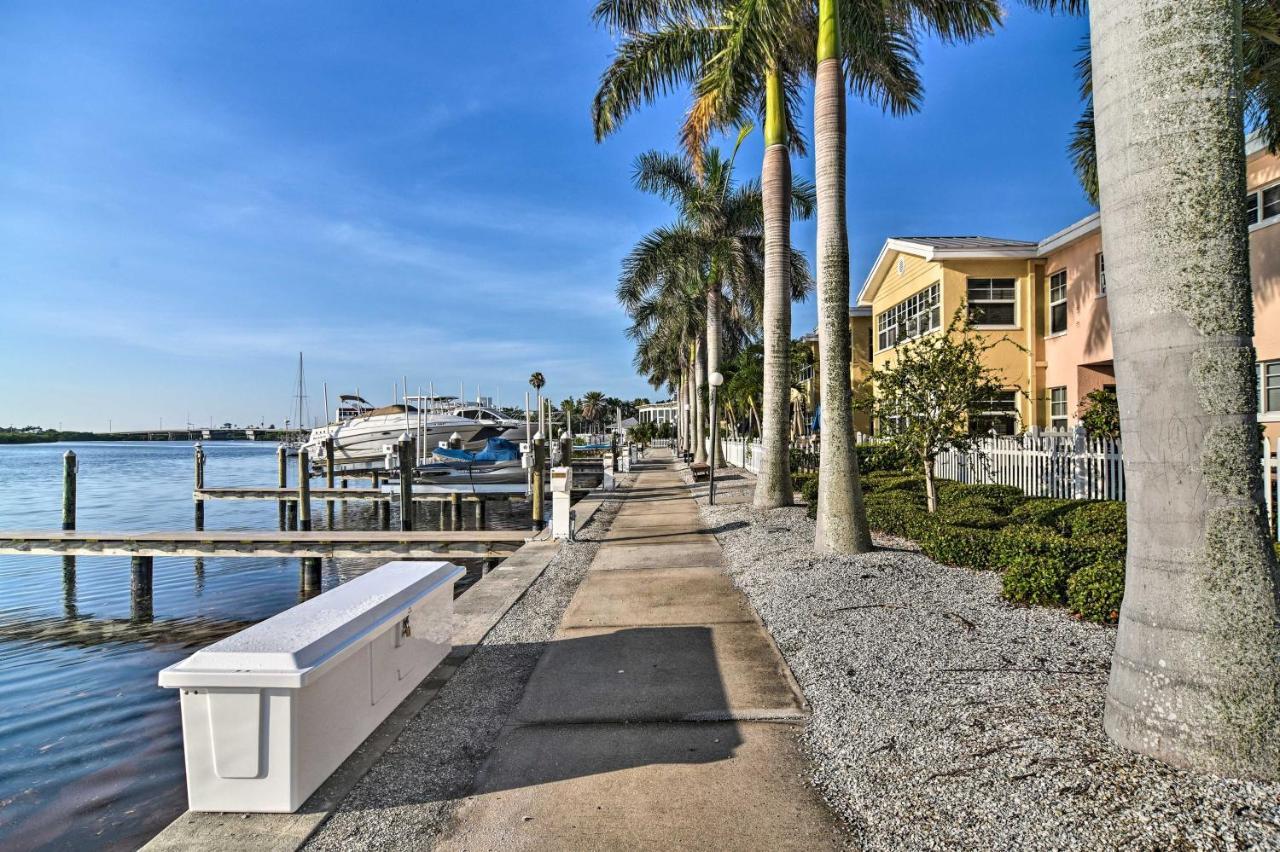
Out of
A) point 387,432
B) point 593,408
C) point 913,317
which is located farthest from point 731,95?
point 593,408

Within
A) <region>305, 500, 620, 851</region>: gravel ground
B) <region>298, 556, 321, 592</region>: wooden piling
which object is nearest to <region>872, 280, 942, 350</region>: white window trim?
<region>298, 556, 321, 592</region>: wooden piling

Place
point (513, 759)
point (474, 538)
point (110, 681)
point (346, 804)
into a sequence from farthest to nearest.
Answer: point (474, 538) → point (110, 681) → point (513, 759) → point (346, 804)

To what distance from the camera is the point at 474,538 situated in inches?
491

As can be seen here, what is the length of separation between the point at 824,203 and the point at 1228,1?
19.9 ft

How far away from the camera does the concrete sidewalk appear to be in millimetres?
3262

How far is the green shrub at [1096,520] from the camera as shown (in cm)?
834

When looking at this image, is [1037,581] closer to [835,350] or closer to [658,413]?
[835,350]

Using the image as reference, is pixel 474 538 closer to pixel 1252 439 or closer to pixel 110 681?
pixel 110 681

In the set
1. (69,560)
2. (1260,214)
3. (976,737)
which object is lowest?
(69,560)

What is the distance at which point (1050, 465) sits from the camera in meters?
13.3

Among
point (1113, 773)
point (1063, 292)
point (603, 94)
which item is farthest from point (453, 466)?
point (1113, 773)

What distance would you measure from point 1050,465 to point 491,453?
29826mm

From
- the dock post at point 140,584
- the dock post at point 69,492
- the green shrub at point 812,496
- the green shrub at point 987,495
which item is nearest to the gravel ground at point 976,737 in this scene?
the green shrub at point 987,495

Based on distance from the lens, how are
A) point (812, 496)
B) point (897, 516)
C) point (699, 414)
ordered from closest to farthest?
point (897, 516) < point (812, 496) < point (699, 414)
